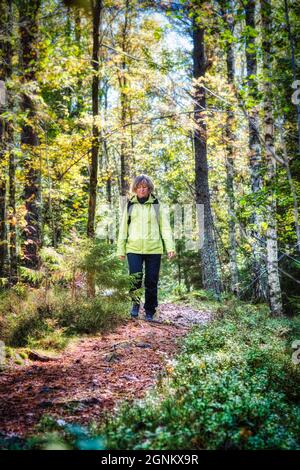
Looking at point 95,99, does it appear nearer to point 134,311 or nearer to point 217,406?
point 134,311

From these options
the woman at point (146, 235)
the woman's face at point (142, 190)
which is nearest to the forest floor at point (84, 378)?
the woman at point (146, 235)

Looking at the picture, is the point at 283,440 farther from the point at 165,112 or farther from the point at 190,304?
the point at 165,112

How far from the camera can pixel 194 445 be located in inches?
103

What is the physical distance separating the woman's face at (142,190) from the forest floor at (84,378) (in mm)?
2492

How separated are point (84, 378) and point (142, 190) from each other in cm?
373

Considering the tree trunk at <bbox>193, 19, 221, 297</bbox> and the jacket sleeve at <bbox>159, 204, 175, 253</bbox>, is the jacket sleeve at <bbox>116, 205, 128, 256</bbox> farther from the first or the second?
the tree trunk at <bbox>193, 19, 221, 297</bbox>

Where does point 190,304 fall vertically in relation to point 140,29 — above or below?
below

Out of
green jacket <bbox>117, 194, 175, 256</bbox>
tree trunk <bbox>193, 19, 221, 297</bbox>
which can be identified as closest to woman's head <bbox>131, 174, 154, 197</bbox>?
green jacket <bbox>117, 194, 175, 256</bbox>

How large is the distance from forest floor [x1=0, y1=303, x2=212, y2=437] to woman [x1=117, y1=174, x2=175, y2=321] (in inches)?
49.7

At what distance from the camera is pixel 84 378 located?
13.4ft

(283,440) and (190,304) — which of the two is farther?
(190,304)

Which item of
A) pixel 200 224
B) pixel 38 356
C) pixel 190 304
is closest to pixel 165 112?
pixel 200 224
